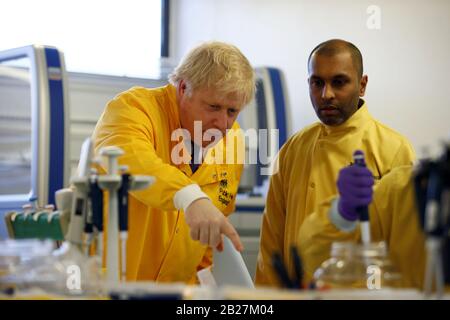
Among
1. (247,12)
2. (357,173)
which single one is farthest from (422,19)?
(357,173)

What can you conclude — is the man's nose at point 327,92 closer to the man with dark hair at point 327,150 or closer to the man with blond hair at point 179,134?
the man with dark hair at point 327,150

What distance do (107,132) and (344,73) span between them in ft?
2.19

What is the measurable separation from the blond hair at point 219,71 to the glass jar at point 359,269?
32.8 inches

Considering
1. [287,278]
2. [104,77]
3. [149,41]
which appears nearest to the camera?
[287,278]

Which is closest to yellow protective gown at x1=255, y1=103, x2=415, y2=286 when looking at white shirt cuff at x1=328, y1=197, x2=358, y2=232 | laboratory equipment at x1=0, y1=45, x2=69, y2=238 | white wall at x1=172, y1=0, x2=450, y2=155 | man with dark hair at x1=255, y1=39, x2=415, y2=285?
man with dark hair at x1=255, y1=39, x2=415, y2=285

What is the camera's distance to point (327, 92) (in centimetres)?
218

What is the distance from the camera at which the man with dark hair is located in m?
2.16

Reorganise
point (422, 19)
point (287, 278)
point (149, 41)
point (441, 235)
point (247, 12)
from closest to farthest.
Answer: point (441, 235)
point (287, 278)
point (422, 19)
point (247, 12)
point (149, 41)

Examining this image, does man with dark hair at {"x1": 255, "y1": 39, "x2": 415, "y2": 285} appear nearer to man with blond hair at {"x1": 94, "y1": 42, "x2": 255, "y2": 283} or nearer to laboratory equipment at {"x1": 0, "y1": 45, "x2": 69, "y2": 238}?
man with blond hair at {"x1": 94, "y1": 42, "x2": 255, "y2": 283}

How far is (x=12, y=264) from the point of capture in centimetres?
144

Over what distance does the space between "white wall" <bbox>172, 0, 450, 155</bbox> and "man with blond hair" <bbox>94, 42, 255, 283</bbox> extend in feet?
4.77

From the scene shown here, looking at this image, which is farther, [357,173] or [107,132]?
[107,132]
